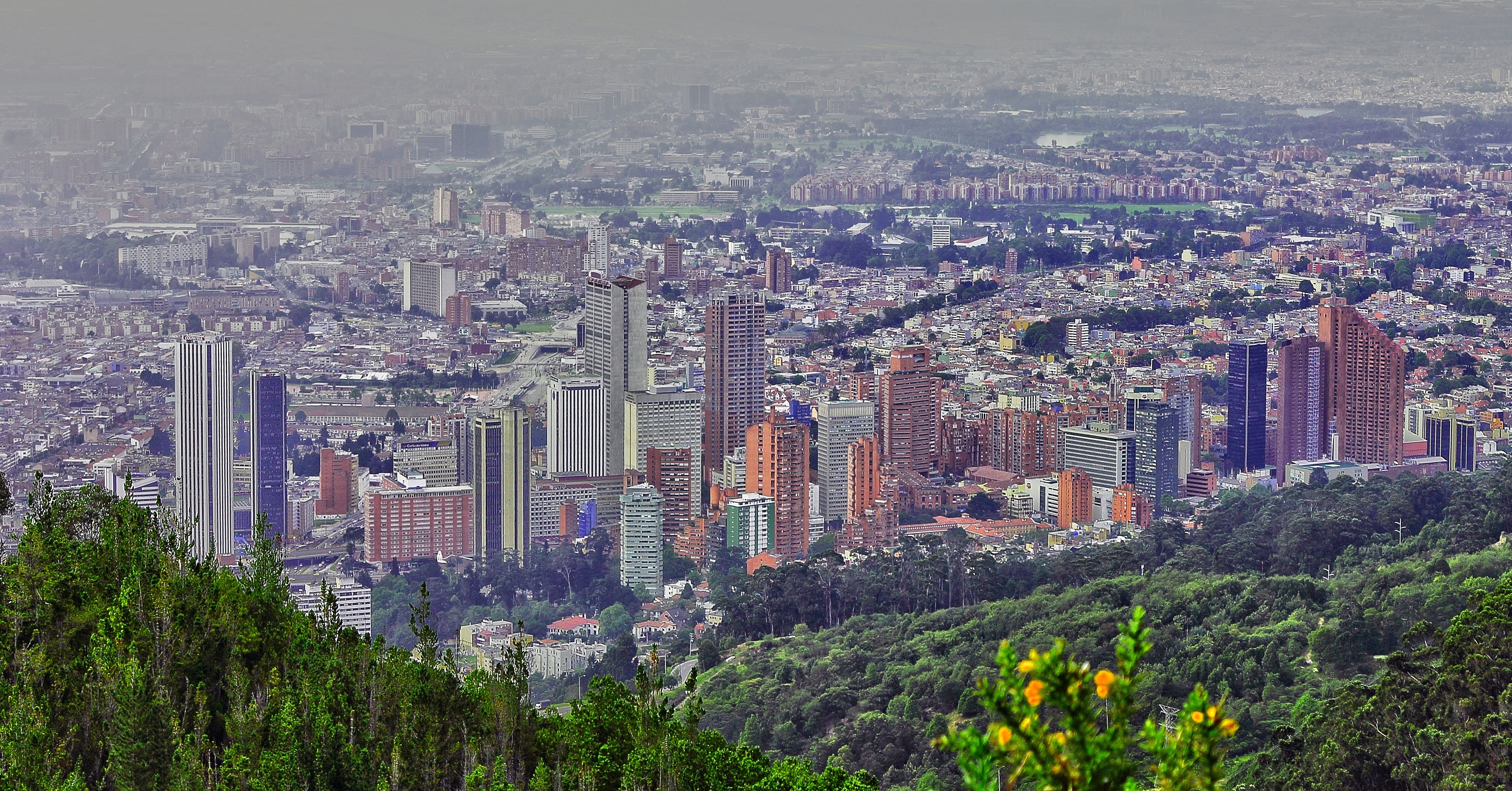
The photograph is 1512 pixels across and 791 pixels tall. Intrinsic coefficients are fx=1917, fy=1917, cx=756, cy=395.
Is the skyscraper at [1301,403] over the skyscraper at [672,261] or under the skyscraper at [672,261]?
under

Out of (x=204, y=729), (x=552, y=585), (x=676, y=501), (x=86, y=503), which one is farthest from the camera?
(x=676, y=501)

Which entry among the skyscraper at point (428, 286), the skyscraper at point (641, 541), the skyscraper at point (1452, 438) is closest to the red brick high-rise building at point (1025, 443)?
the skyscraper at point (1452, 438)

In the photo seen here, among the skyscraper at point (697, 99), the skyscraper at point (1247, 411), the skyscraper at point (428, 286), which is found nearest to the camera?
the skyscraper at point (1247, 411)

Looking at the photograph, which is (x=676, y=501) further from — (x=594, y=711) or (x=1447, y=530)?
(x=594, y=711)

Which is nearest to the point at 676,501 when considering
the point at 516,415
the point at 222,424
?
the point at 516,415

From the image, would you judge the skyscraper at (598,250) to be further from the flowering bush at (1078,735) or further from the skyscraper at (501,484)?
the flowering bush at (1078,735)

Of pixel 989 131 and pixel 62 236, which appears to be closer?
pixel 62 236
